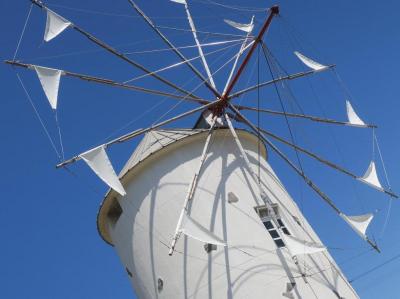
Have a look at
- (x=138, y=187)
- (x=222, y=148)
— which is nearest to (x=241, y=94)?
(x=222, y=148)

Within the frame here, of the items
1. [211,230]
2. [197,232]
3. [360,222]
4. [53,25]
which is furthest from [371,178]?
[53,25]

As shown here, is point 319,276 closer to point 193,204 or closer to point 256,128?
point 193,204

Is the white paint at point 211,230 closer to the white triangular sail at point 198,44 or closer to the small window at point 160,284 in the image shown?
the small window at point 160,284

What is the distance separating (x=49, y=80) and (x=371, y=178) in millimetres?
8645

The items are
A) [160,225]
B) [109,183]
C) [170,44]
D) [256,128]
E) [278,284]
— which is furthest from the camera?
[170,44]

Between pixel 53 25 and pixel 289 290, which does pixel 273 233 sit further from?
pixel 53 25

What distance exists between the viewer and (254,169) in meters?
12.6

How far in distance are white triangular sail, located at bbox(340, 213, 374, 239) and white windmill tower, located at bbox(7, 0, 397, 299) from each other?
0.03 metres

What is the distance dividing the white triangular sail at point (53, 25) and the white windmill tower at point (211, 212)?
0.02 m

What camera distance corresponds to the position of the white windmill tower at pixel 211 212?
34.2 feet

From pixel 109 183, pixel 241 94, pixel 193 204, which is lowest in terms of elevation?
pixel 193 204

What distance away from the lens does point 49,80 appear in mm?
11945

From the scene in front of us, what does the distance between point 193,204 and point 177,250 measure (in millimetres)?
1087

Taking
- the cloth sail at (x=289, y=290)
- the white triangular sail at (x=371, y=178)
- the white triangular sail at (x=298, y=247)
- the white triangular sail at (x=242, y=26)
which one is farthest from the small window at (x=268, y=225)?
the white triangular sail at (x=242, y=26)
